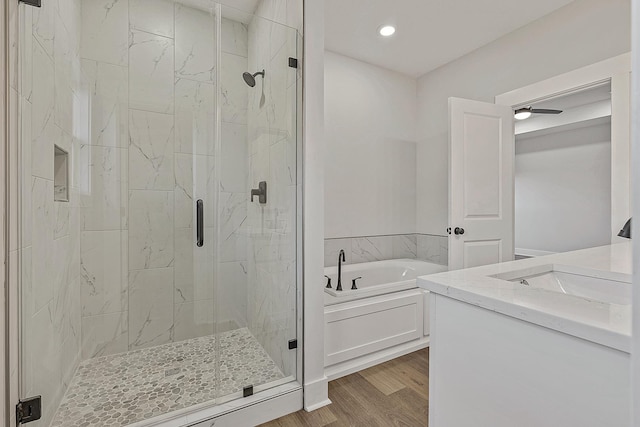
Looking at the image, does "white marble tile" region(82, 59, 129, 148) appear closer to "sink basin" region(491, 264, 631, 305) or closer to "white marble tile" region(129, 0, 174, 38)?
"white marble tile" region(129, 0, 174, 38)

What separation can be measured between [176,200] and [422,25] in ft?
8.30

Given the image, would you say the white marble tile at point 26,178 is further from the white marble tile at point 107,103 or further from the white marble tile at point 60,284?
the white marble tile at point 107,103

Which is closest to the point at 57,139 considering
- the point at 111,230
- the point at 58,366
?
the point at 111,230

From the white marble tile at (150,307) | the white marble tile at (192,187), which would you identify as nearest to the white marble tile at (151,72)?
the white marble tile at (192,187)

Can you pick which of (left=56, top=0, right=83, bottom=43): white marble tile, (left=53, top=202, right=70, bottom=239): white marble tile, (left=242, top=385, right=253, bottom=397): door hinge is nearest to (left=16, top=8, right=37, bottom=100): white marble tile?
(left=56, top=0, right=83, bottom=43): white marble tile

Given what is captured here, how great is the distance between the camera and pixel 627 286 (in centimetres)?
117

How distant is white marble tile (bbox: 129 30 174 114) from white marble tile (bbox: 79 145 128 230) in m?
0.38

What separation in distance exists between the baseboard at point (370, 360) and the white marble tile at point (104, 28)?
2483 mm

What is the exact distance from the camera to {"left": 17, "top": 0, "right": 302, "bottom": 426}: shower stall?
1.79 meters

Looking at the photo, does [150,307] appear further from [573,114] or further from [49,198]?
[573,114]

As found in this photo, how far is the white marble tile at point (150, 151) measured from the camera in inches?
81.4

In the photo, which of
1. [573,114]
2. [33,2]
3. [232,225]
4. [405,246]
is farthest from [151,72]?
[573,114]

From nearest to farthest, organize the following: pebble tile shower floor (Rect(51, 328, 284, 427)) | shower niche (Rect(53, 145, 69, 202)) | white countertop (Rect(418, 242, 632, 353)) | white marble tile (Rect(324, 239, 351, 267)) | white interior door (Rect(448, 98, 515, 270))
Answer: white countertop (Rect(418, 242, 632, 353)) < pebble tile shower floor (Rect(51, 328, 284, 427)) < shower niche (Rect(53, 145, 69, 202)) < white interior door (Rect(448, 98, 515, 270)) < white marble tile (Rect(324, 239, 351, 267))

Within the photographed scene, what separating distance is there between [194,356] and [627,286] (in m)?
2.29
